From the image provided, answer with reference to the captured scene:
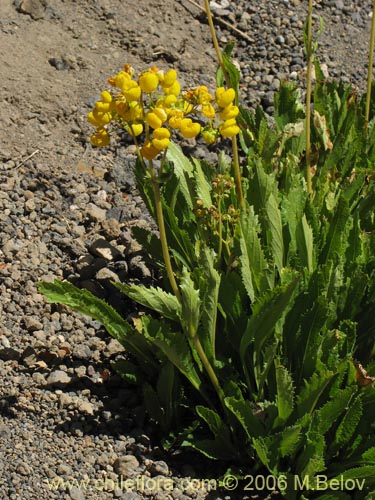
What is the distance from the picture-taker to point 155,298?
2600mm

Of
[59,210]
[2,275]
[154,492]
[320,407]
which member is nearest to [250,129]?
[59,210]

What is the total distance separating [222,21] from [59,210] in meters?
1.62

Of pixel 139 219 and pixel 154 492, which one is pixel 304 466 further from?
pixel 139 219

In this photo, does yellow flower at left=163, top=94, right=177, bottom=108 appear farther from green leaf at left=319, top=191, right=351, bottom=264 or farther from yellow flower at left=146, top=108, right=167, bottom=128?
green leaf at left=319, top=191, right=351, bottom=264

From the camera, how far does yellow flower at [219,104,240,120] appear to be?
90.4 inches

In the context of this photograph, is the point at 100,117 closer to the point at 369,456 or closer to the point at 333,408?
the point at 333,408

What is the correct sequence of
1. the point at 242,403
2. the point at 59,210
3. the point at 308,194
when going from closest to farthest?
1. the point at 242,403
2. the point at 308,194
3. the point at 59,210

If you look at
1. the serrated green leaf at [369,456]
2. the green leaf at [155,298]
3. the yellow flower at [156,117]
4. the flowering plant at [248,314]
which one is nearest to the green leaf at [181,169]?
the flowering plant at [248,314]

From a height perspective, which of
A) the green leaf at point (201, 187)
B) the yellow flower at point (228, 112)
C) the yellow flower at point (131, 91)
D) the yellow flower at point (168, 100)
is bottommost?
the green leaf at point (201, 187)

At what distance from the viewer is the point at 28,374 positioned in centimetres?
288

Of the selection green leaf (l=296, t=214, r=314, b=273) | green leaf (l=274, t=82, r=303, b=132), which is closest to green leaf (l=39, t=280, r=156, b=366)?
green leaf (l=296, t=214, r=314, b=273)

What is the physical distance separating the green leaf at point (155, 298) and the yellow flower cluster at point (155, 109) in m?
0.52

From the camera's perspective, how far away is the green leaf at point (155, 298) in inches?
101

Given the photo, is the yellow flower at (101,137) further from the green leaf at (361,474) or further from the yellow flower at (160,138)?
the green leaf at (361,474)
